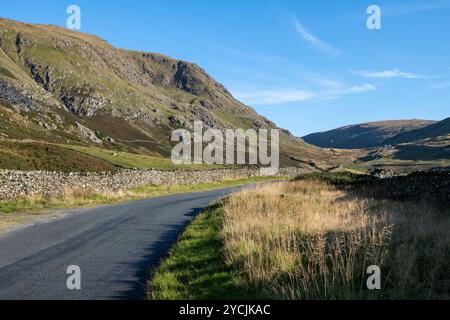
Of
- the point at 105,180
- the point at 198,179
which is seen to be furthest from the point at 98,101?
the point at 105,180

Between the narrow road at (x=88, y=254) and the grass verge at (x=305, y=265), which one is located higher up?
the grass verge at (x=305, y=265)

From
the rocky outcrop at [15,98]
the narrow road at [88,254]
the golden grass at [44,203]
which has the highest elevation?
the rocky outcrop at [15,98]

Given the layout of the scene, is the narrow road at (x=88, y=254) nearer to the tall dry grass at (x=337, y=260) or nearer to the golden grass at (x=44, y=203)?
the golden grass at (x=44, y=203)

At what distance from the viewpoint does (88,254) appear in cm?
1041

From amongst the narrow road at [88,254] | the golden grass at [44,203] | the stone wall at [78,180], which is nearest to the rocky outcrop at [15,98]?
the stone wall at [78,180]

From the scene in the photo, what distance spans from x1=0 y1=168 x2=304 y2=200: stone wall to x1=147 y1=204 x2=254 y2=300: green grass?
1895 cm

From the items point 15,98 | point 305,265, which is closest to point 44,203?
point 305,265

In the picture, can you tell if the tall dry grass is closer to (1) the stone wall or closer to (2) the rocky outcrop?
(1) the stone wall

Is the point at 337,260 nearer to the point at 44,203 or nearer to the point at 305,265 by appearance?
the point at 305,265

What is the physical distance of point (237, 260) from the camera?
840cm

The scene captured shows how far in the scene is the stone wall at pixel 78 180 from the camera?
86.4ft

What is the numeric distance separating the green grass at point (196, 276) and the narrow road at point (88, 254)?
41 centimetres
